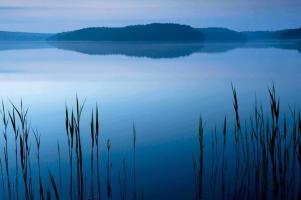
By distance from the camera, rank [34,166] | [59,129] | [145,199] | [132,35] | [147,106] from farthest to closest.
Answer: [132,35] → [147,106] → [59,129] → [34,166] → [145,199]

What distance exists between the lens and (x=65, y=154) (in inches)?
218

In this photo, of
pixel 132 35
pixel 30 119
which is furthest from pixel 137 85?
pixel 132 35

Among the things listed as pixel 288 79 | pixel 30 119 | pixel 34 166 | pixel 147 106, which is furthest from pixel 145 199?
pixel 288 79

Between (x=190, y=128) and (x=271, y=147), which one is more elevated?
(x=271, y=147)

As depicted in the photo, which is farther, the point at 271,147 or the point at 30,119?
the point at 30,119

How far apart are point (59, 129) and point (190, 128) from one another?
197cm

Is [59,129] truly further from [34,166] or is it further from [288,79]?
[288,79]

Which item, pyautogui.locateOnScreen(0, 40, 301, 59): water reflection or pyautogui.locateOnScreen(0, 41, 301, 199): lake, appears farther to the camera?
pyautogui.locateOnScreen(0, 40, 301, 59): water reflection

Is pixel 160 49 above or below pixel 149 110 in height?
above

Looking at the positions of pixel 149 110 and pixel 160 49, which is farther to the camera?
pixel 160 49

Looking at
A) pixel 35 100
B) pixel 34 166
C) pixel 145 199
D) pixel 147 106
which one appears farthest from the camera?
pixel 35 100

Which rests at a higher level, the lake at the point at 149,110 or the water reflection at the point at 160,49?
the water reflection at the point at 160,49

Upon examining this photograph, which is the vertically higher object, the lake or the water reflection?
the water reflection

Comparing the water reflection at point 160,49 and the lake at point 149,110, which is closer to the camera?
the lake at point 149,110
